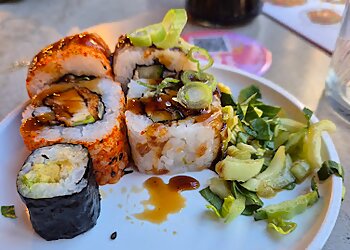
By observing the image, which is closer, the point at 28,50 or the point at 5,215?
the point at 5,215

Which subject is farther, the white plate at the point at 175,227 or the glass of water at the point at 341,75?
the glass of water at the point at 341,75

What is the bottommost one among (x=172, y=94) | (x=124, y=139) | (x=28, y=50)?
(x=28, y=50)

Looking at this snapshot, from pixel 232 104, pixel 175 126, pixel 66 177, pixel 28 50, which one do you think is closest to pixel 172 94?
pixel 175 126

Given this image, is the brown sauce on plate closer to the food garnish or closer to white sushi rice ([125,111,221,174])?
white sushi rice ([125,111,221,174])

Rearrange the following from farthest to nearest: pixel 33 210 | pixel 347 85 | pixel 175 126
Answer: pixel 347 85, pixel 175 126, pixel 33 210

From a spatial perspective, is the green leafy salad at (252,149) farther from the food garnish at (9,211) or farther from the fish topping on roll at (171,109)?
the food garnish at (9,211)

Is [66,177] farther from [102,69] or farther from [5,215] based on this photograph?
[102,69]

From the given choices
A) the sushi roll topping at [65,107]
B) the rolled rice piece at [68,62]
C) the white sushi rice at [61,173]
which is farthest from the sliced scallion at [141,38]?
the white sushi rice at [61,173]
